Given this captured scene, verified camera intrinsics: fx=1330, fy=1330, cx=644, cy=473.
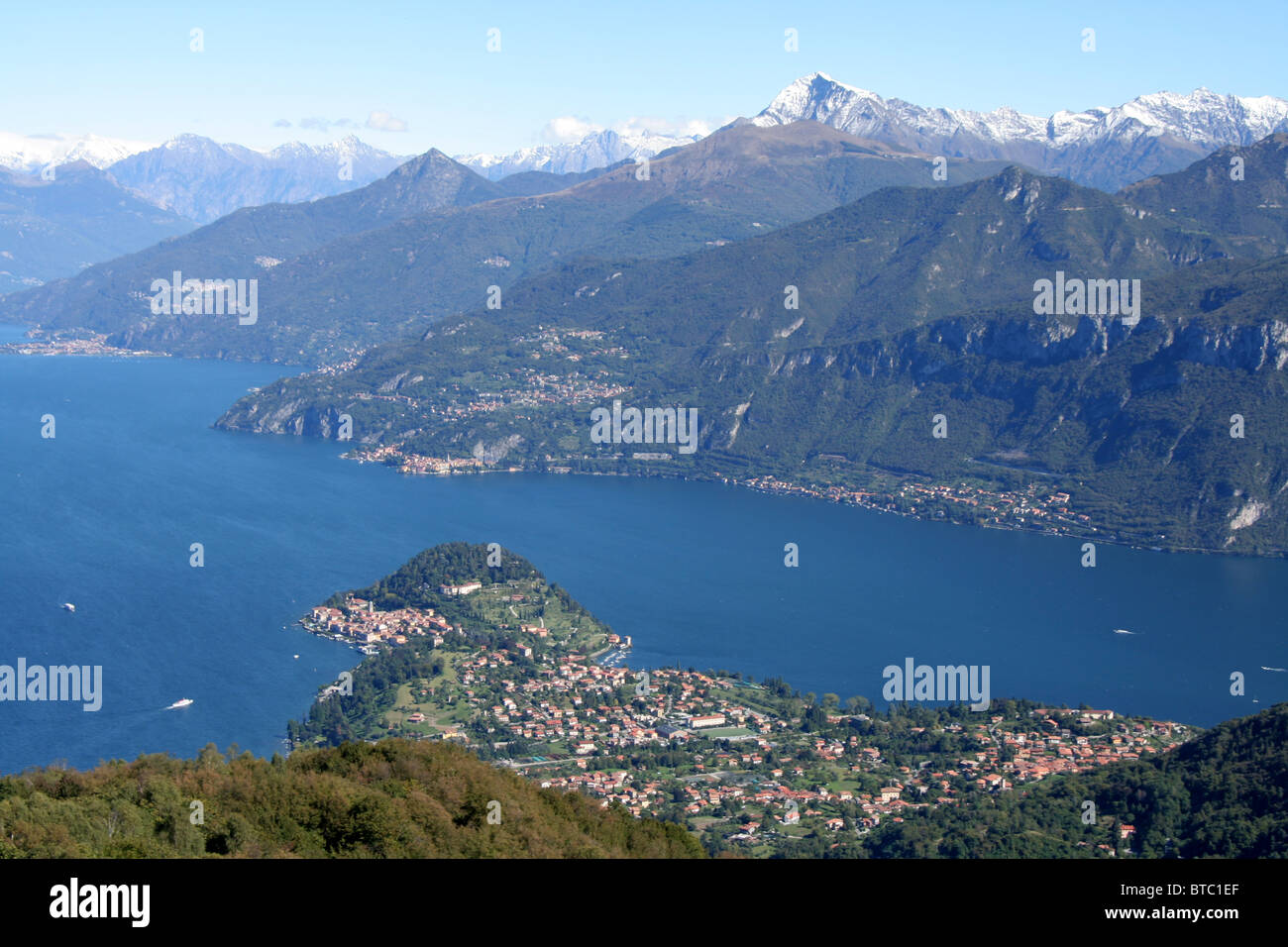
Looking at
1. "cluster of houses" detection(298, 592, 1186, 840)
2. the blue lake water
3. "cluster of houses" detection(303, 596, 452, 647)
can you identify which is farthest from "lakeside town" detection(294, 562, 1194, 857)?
the blue lake water

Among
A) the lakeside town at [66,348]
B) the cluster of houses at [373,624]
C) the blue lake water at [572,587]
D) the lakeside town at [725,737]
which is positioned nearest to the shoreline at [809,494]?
the blue lake water at [572,587]

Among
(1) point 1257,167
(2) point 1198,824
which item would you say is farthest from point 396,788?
(1) point 1257,167

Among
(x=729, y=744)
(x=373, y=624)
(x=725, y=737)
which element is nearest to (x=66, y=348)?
(x=373, y=624)

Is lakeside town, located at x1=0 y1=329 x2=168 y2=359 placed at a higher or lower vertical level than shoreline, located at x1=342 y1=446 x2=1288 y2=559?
higher

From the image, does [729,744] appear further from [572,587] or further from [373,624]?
[572,587]

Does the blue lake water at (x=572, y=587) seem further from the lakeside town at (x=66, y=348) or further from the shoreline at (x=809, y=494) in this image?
the lakeside town at (x=66, y=348)

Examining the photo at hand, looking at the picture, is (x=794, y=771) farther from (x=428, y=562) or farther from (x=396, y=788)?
(x=428, y=562)

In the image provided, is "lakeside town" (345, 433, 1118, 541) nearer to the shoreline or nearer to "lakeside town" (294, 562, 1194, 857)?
the shoreline
